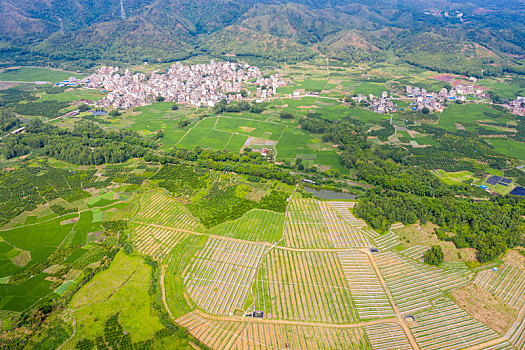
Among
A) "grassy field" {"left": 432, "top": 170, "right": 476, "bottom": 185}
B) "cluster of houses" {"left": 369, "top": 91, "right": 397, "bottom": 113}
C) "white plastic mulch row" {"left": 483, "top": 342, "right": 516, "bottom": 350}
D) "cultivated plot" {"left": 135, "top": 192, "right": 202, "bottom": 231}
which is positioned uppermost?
"cluster of houses" {"left": 369, "top": 91, "right": 397, "bottom": 113}

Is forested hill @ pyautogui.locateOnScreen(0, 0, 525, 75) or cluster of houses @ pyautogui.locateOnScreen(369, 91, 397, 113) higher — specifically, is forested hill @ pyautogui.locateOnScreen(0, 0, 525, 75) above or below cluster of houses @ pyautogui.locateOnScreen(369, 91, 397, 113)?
above

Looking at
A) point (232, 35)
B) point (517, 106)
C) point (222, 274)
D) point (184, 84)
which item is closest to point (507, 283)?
point (222, 274)

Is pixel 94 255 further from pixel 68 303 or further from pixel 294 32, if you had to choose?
pixel 294 32

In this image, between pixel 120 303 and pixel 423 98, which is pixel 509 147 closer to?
pixel 423 98

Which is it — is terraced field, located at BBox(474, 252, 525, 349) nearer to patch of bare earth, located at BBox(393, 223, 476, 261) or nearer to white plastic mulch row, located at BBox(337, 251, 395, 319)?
patch of bare earth, located at BBox(393, 223, 476, 261)

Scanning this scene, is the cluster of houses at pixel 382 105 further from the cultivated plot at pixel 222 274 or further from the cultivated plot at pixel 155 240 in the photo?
the cultivated plot at pixel 155 240

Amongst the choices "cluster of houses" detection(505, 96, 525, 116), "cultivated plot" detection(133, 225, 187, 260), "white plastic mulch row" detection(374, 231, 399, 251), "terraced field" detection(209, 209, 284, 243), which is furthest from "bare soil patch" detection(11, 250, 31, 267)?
"cluster of houses" detection(505, 96, 525, 116)

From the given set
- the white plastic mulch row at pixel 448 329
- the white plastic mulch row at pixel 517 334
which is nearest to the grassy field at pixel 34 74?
the white plastic mulch row at pixel 448 329

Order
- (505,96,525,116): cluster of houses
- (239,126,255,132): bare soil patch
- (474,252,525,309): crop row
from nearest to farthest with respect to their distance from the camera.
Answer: (474,252,525,309): crop row, (239,126,255,132): bare soil patch, (505,96,525,116): cluster of houses
